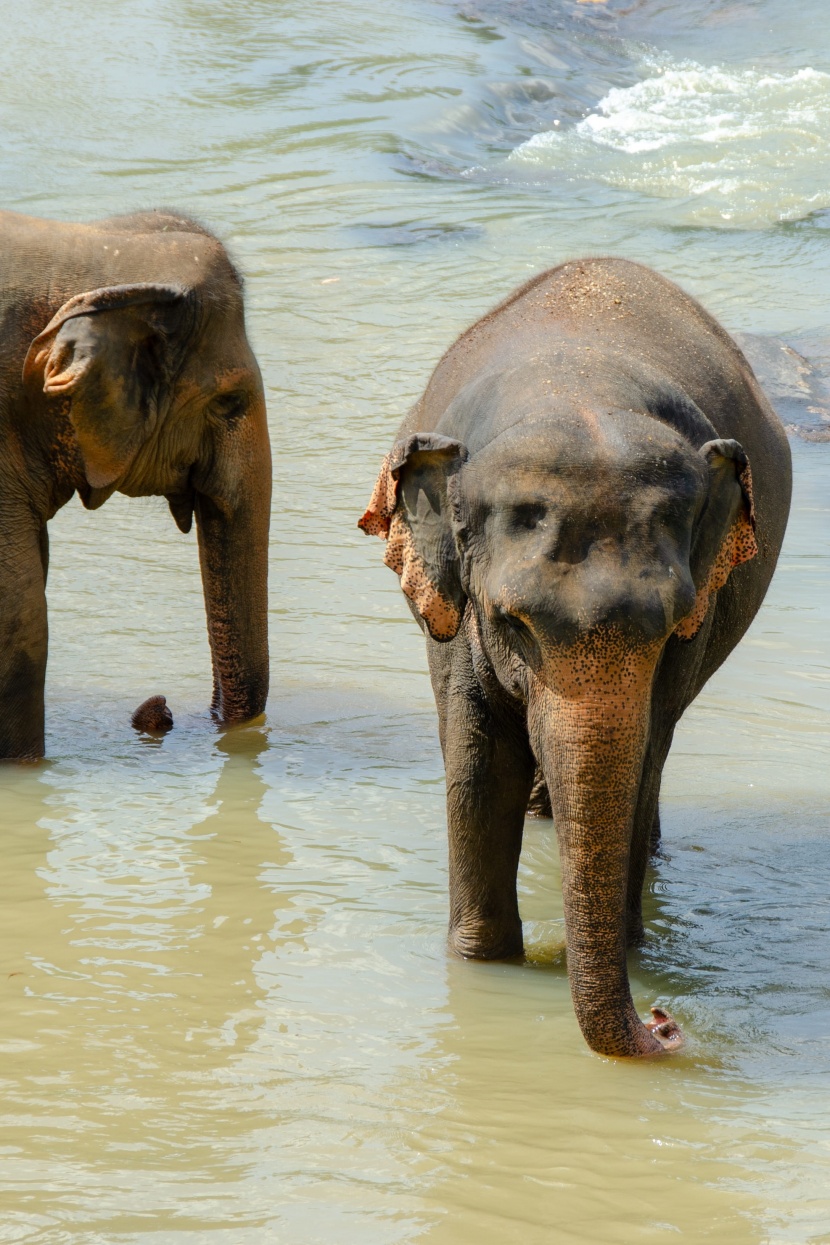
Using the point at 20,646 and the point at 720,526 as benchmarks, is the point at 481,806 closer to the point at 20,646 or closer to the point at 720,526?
the point at 720,526

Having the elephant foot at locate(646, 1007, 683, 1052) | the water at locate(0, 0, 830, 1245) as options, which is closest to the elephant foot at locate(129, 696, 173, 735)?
the water at locate(0, 0, 830, 1245)

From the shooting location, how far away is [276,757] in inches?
205

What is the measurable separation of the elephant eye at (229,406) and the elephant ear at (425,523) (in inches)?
85.6

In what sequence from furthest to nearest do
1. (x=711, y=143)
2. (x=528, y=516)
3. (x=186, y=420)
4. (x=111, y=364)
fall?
(x=711, y=143) → (x=186, y=420) → (x=111, y=364) → (x=528, y=516)

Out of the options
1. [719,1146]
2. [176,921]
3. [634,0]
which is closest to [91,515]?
[176,921]

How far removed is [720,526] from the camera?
9.99 feet

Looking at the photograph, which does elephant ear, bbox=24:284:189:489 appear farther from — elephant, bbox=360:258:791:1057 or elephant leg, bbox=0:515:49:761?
elephant, bbox=360:258:791:1057

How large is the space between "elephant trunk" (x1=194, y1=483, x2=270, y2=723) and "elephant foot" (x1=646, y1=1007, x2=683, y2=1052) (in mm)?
2365

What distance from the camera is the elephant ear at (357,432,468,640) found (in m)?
3.04

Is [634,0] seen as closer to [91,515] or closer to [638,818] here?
[91,515]

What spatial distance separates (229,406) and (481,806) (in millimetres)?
2159

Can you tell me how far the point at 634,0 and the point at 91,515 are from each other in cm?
1789

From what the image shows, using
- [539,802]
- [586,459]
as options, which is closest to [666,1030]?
[586,459]

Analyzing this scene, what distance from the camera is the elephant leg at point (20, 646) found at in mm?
5086
